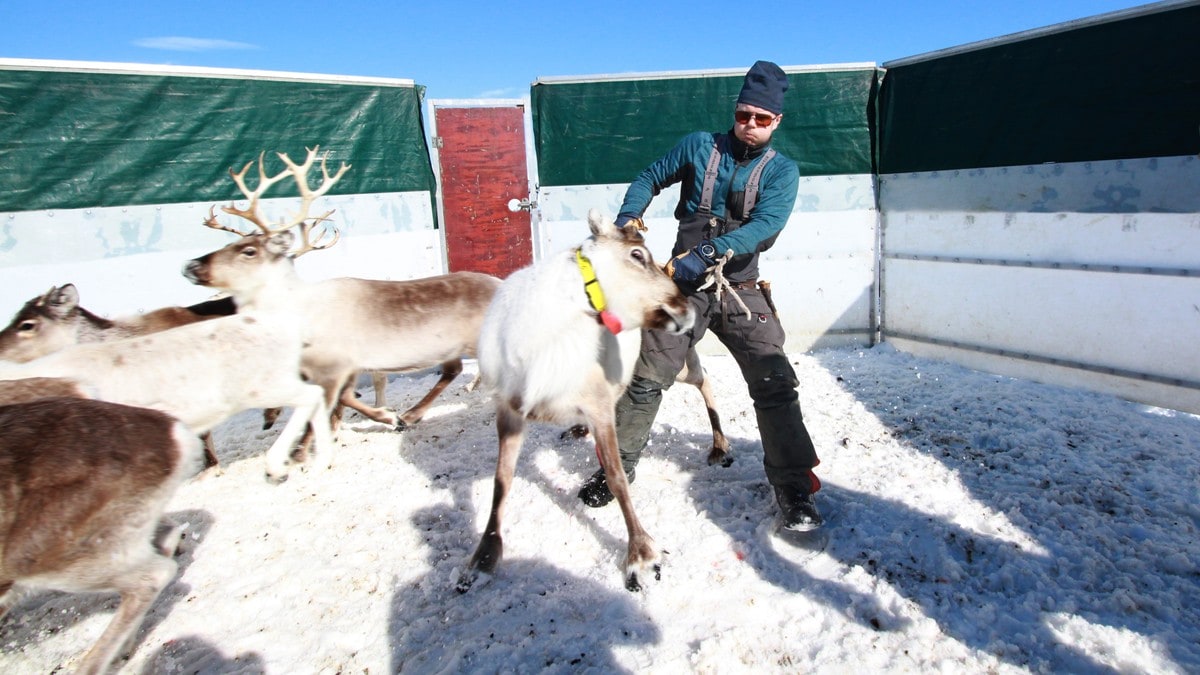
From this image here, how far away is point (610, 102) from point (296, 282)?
154 inches

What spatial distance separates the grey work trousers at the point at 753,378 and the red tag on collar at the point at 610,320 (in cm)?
47

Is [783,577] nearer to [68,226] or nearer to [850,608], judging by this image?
[850,608]

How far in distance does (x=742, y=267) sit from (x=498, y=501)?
72.0 inches

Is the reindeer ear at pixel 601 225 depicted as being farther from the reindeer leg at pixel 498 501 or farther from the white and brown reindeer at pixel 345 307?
the white and brown reindeer at pixel 345 307

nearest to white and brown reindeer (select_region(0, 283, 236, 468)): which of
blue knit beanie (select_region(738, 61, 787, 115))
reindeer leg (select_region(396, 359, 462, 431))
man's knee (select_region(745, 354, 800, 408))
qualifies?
reindeer leg (select_region(396, 359, 462, 431))

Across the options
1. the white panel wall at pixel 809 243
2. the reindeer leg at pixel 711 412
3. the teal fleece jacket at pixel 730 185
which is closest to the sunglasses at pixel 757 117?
the teal fleece jacket at pixel 730 185

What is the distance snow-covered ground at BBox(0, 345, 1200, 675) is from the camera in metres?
2.64

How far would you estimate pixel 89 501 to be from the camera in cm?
260

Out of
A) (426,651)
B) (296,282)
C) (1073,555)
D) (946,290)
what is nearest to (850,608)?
(1073,555)

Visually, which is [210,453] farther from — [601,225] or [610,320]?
[601,225]

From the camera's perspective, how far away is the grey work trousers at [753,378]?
3.47 m

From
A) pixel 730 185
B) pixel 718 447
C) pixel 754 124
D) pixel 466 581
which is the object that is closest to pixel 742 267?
pixel 730 185

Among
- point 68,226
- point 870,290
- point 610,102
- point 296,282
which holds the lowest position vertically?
point 870,290

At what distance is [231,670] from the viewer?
2.69 m
